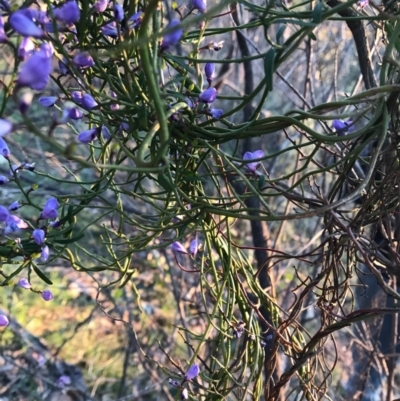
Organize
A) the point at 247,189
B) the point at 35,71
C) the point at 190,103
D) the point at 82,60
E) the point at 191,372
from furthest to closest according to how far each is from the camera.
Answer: the point at 247,189, the point at 191,372, the point at 190,103, the point at 82,60, the point at 35,71

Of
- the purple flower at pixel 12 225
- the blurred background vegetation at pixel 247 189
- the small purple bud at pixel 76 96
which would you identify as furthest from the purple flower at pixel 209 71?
the purple flower at pixel 12 225

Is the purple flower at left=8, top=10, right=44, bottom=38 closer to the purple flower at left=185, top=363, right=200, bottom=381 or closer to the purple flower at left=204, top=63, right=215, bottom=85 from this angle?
the purple flower at left=204, top=63, right=215, bottom=85

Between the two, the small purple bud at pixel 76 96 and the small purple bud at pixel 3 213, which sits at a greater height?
the small purple bud at pixel 76 96

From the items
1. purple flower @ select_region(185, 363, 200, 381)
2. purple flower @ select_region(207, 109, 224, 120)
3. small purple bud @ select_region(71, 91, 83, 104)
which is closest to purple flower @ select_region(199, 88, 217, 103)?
purple flower @ select_region(207, 109, 224, 120)

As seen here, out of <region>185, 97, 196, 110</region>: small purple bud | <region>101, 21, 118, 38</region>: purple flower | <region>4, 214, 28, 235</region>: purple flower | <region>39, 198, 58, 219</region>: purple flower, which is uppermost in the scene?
<region>101, 21, 118, 38</region>: purple flower

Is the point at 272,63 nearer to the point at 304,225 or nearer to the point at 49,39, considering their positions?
the point at 49,39

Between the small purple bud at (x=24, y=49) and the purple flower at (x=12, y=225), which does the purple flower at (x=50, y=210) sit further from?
the small purple bud at (x=24, y=49)

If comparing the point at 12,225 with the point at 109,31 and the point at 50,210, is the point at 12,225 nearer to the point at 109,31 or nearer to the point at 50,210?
the point at 50,210

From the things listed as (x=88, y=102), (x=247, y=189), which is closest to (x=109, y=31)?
(x=88, y=102)

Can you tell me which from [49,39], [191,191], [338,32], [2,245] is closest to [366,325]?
[191,191]

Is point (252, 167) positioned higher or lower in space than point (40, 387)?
higher

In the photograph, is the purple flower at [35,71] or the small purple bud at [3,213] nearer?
the purple flower at [35,71]
